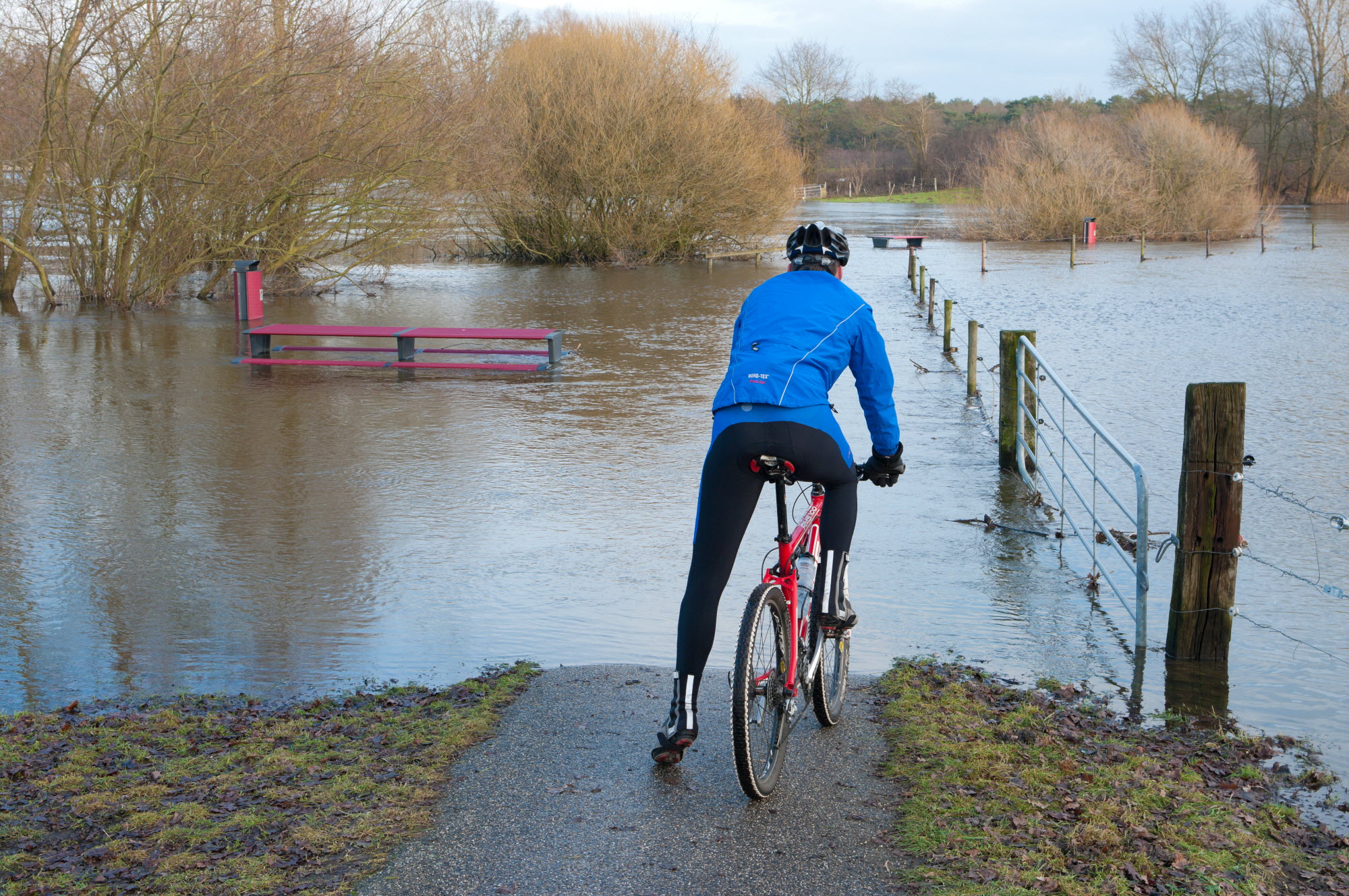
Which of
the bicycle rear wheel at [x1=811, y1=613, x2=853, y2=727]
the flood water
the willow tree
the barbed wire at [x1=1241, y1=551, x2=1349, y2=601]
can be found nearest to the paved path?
the bicycle rear wheel at [x1=811, y1=613, x2=853, y2=727]

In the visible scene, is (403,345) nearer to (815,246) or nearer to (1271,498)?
(1271,498)

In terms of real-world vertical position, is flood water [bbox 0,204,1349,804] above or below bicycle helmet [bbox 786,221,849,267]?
below

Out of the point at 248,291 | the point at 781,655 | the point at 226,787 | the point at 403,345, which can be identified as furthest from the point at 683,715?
the point at 248,291

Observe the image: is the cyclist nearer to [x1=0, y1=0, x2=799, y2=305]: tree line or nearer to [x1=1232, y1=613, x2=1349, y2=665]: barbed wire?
[x1=1232, y1=613, x2=1349, y2=665]: barbed wire

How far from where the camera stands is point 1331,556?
7.43 m

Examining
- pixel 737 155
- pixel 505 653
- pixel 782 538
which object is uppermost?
pixel 737 155

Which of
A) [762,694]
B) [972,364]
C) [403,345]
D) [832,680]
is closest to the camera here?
[762,694]

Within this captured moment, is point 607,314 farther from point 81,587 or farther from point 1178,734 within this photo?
point 1178,734

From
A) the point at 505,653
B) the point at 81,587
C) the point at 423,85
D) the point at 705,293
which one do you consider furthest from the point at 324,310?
the point at 505,653

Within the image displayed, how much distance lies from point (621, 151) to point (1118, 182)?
21.1 metres

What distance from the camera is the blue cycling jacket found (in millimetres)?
3701

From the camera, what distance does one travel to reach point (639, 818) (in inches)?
147

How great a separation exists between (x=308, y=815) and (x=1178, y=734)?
323 cm

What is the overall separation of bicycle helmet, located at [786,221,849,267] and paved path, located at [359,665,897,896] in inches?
68.2
